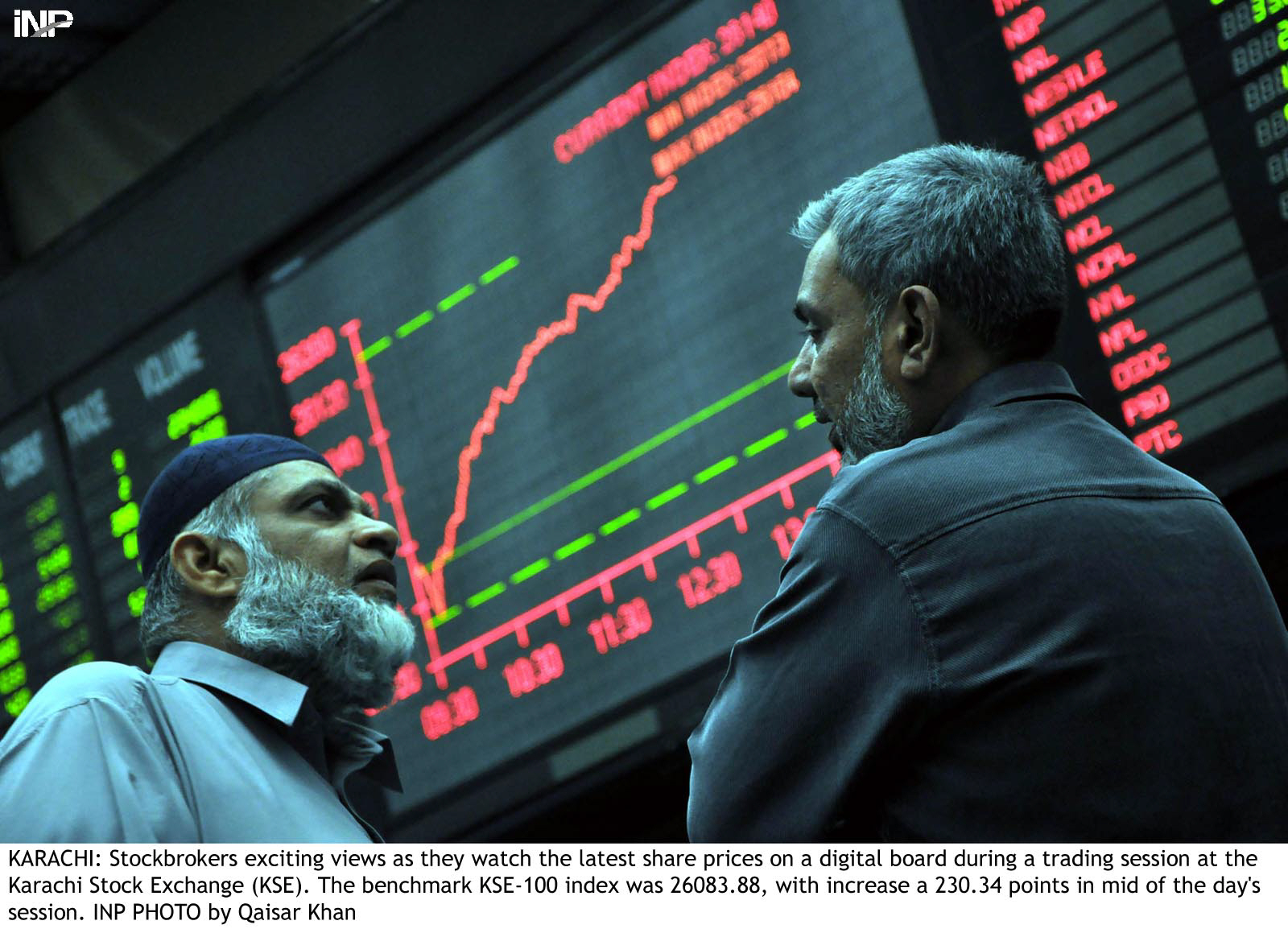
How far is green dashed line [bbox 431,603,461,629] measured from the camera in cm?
235

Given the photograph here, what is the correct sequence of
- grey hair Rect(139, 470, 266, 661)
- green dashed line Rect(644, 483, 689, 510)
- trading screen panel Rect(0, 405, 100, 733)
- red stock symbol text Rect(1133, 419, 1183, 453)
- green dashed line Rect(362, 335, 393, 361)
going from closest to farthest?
1. grey hair Rect(139, 470, 266, 661)
2. red stock symbol text Rect(1133, 419, 1183, 453)
3. green dashed line Rect(644, 483, 689, 510)
4. green dashed line Rect(362, 335, 393, 361)
5. trading screen panel Rect(0, 405, 100, 733)

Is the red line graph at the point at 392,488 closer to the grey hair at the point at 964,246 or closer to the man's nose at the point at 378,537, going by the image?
the man's nose at the point at 378,537

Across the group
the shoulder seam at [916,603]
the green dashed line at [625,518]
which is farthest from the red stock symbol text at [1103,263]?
the shoulder seam at [916,603]

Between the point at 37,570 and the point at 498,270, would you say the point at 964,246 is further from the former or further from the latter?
the point at 37,570

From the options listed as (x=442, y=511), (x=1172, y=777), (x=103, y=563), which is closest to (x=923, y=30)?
(x=442, y=511)

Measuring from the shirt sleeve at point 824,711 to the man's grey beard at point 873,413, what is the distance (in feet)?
0.44

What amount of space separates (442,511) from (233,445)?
76cm

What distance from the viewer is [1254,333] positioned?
172 cm

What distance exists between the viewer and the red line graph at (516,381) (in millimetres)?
2227

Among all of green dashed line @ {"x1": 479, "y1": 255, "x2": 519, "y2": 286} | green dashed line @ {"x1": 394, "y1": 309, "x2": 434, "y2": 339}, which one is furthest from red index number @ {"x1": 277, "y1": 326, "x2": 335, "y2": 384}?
green dashed line @ {"x1": 479, "y1": 255, "x2": 519, "y2": 286}

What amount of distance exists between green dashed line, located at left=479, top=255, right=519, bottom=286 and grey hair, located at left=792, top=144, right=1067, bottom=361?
1272mm

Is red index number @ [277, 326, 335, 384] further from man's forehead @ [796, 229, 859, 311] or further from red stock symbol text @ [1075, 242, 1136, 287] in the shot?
man's forehead @ [796, 229, 859, 311]

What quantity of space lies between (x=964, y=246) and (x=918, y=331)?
6 cm

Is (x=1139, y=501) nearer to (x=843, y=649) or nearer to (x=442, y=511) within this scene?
(x=843, y=649)
